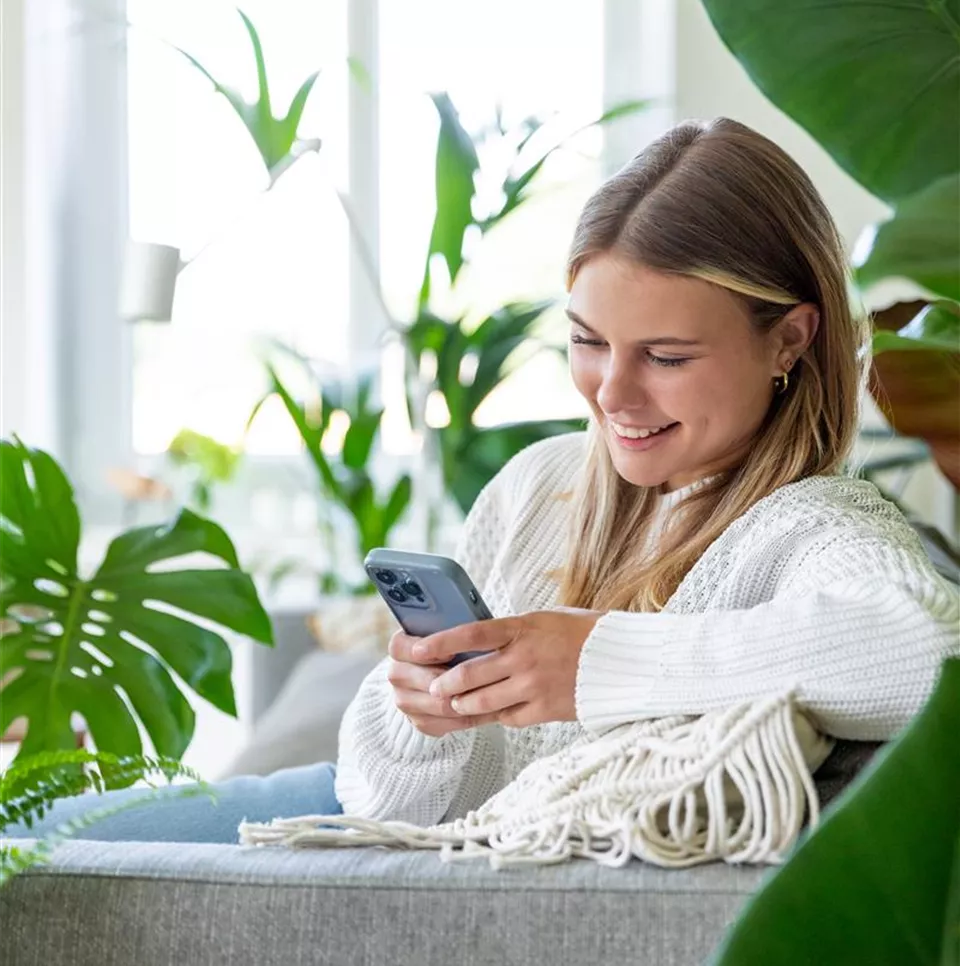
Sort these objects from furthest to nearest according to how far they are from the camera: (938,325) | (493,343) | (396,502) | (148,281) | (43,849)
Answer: (396,502) < (493,343) < (148,281) < (938,325) < (43,849)

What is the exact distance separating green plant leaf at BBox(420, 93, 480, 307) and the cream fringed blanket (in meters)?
1.94

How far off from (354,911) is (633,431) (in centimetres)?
48

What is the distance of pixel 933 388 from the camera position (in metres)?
1.29

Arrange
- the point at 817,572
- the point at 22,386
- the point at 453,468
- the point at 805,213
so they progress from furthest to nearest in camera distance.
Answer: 1. the point at 22,386
2. the point at 453,468
3. the point at 805,213
4. the point at 817,572

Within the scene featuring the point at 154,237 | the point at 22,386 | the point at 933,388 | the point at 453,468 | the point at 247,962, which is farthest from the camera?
the point at 154,237

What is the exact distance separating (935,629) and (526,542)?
54 centimetres

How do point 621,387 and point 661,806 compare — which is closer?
point 661,806

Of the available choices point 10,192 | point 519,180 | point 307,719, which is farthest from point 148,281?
point 307,719

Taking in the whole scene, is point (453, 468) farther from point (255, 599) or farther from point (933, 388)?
point (933, 388)

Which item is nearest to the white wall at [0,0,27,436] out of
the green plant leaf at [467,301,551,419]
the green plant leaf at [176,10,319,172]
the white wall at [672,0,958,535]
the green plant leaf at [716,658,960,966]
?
the green plant leaf at [176,10,319,172]

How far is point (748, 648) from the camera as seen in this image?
0.93 m

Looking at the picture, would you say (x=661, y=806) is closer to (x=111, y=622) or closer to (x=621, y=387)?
(x=621, y=387)

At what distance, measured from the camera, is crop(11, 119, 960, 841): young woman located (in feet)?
3.04

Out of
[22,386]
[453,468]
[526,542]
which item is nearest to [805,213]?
[526,542]
